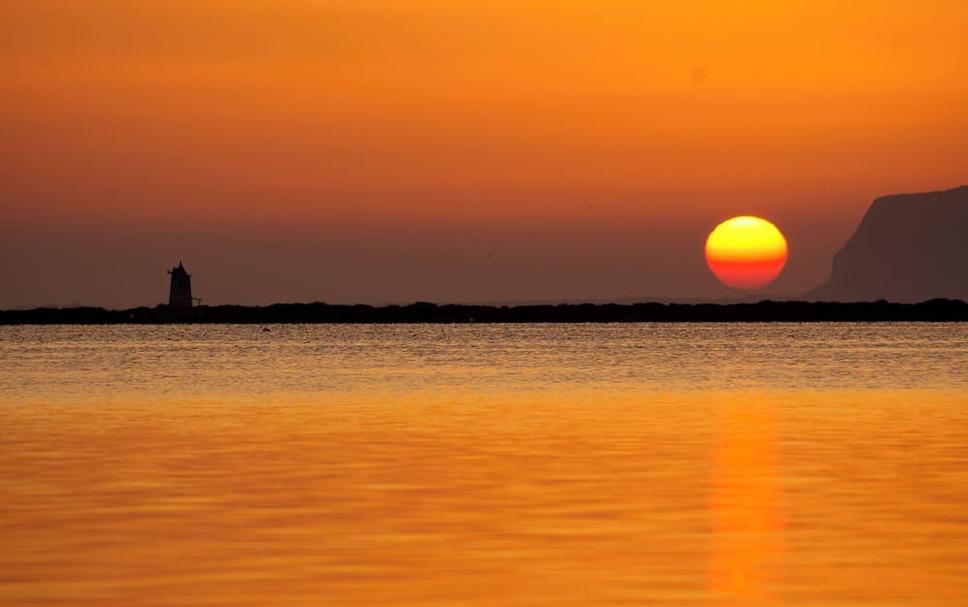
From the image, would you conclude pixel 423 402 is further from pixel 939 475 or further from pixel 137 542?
pixel 137 542

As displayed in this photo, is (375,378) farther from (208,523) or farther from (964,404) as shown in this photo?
(208,523)

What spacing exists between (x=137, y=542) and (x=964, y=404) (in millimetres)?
29404

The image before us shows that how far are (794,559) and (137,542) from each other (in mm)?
7203

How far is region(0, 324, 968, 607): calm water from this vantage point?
15445 millimetres

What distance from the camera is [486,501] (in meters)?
21.6

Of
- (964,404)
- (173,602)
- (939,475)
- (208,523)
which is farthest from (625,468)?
(964,404)

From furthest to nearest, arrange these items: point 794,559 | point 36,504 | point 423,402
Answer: point 423,402, point 36,504, point 794,559

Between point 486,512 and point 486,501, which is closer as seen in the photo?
point 486,512

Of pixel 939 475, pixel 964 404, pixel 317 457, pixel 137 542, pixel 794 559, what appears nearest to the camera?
pixel 794 559

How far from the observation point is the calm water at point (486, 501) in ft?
50.7

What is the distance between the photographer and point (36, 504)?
21.5m

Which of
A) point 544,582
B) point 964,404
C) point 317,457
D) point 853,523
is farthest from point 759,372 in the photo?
point 544,582

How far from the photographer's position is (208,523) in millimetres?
19609

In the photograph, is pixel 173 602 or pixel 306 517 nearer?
pixel 173 602
